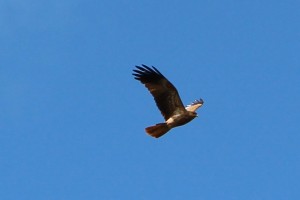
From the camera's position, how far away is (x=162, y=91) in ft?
82.1

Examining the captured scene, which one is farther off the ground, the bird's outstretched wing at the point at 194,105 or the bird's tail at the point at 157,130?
the bird's outstretched wing at the point at 194,105

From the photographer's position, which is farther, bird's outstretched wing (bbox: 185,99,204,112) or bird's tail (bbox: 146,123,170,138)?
bird's outstretched wing (bbox: 185,99,204,112)

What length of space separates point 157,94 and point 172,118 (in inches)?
34.1

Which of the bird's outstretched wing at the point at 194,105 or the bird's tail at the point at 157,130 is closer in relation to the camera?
the bird's tail at the point at 157,130

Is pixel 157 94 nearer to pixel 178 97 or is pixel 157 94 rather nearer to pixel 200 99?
pixel 178 97

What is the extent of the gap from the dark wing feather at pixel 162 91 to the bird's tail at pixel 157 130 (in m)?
0.60

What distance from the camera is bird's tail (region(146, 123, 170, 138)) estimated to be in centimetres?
2423

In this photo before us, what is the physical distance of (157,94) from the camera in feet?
82.1

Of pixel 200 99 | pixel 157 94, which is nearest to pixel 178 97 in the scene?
pixel 157 94

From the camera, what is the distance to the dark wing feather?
82.0 ft

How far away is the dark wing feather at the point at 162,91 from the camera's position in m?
25.0

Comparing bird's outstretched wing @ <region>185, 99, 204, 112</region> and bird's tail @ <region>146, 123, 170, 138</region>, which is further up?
bird's outstretched wing @ <region>185, 99, 204, 112</region>

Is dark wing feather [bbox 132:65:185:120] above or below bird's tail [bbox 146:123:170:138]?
above

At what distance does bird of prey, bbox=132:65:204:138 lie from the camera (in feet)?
81.9
